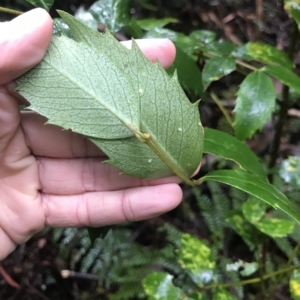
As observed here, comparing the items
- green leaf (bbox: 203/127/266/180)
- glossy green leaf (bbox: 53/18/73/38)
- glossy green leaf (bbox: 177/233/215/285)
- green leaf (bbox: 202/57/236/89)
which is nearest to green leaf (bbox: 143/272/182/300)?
glossy green leaf (bbox: 177/233/215/285)

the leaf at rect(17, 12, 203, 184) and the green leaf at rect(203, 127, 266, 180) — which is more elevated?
the leaf at rect(17, 12, 203, 184)

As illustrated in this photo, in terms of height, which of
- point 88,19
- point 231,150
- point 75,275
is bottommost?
point 75,275

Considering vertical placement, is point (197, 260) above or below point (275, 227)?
below

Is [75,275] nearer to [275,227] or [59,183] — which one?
[59,183]

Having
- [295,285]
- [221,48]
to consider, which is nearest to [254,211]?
[295,285]

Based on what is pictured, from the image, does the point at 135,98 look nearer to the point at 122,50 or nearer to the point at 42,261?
the point at 122,50

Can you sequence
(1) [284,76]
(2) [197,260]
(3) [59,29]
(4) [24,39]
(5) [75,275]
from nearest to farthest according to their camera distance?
(4) [24,39], (3) [59,29], (1) [284,76], (2) [197,260], (5) [75,275]

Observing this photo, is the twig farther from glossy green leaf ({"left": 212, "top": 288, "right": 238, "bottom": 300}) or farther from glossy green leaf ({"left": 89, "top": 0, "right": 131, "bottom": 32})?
glossy green leaf ({"left": 89, "top": 0, "right": 131, "bottom": 32})
